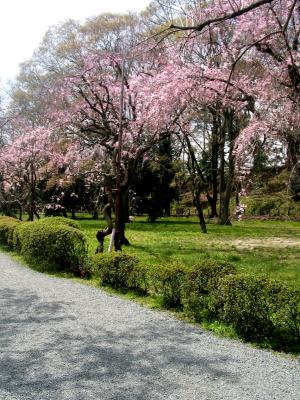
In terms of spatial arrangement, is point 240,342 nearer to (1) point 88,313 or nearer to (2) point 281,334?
(2) point 281,334

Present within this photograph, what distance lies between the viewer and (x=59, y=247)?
10.8 m

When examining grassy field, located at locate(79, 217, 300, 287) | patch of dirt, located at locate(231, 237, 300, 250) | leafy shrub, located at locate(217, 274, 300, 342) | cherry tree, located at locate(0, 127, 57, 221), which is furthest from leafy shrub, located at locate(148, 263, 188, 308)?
cherry tree, located at locate(0, 127, 57, 221)

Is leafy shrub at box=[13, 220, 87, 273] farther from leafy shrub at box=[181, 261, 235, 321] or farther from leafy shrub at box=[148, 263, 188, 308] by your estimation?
leafy shrub at box=[181, 261, 235, 321]

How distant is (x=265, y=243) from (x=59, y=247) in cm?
831

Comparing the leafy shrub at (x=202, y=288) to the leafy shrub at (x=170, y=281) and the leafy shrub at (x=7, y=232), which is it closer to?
the leafy shrub at (x=170, y=281)

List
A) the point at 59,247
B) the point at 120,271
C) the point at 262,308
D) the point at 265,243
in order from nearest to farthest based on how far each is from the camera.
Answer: the point at 262,308 < the point at 120,271 < the point at 59,247 < the point at 265,243

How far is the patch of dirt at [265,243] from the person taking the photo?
15133 millimetres

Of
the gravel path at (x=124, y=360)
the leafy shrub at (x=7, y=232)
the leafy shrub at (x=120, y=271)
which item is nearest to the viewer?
the gravel path at (x=124, y=360)

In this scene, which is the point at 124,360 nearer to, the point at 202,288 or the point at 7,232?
the point at 202,288

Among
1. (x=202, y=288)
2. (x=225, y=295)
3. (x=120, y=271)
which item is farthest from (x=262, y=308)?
(x=120, y=271)

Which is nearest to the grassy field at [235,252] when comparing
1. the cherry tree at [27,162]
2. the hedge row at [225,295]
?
the hedge row at [225,295]

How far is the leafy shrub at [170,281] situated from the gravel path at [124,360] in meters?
0.42

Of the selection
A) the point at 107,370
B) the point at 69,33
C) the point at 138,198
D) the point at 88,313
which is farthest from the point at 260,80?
the point at 138,198

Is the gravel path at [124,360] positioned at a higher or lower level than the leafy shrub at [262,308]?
lower
